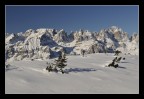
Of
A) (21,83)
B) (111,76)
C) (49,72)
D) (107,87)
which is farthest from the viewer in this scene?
(111,76)

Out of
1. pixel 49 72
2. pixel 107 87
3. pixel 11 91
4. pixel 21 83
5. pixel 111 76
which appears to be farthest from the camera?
pixel 111 76

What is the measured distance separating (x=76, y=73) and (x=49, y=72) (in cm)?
221

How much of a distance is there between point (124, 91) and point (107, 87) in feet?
3.59
